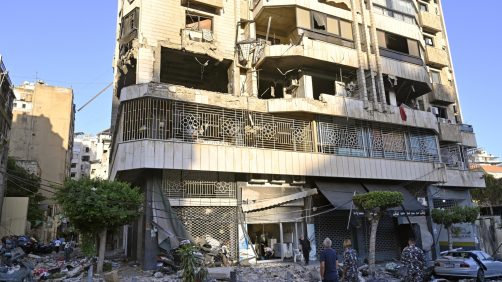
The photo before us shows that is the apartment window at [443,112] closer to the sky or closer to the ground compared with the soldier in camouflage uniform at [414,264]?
closer to the sky

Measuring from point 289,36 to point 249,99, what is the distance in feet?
22.5

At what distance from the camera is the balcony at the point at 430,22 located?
3169cm

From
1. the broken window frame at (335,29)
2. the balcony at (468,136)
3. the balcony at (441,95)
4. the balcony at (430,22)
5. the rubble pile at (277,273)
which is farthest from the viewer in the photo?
the balcony at (430,22)

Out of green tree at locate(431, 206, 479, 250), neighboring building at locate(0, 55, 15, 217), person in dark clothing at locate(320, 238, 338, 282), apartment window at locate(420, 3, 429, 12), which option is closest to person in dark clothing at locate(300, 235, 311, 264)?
green tree at locate(431, 206, 479, 250)

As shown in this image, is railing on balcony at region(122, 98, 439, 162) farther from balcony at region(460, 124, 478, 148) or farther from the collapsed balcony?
balcony at region(460, 124, 478, 148)

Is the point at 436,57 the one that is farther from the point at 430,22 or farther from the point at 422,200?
the point at 422,200

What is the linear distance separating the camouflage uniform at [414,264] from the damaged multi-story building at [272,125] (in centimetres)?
879

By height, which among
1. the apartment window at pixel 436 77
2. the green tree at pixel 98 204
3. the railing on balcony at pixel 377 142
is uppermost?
the apartment window at pixel 436 77

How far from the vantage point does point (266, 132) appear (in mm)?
19641

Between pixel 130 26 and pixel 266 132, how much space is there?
900cm

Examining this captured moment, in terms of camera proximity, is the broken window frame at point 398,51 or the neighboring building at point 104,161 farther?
the neighboring building at point 104,161

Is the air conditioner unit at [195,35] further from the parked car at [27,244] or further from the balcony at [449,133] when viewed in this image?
the balcony at [449,133]

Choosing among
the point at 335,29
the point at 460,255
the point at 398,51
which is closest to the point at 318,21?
the point at 335,29

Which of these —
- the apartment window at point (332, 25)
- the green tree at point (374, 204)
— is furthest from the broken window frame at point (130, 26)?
the green tree at point (374, 204)
